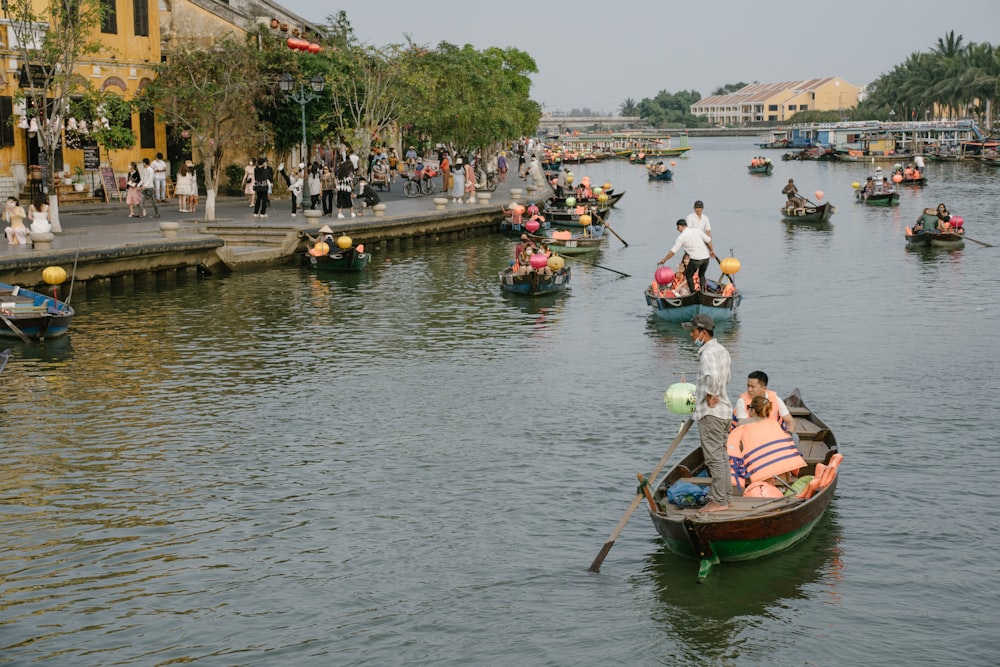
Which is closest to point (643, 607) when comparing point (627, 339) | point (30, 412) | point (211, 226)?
point (30, 412)

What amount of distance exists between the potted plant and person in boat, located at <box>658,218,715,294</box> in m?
23.4

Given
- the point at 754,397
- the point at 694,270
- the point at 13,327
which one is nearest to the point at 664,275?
the point at 694,270

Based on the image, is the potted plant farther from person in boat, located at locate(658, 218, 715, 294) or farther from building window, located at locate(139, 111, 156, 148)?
person in boat, located at locate(658, 218, 715, 294)

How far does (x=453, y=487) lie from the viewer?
55.1 ft

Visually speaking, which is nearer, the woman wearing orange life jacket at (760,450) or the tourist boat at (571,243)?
the woman wearing orange life jacket at (760,450)

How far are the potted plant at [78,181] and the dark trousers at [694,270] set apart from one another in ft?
76.8

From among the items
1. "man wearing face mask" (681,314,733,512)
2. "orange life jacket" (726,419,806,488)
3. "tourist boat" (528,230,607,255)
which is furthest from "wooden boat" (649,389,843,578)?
"tourist boat" (528,230,607,255)

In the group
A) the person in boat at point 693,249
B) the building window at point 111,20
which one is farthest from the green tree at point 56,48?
the person in boat at point 693,249

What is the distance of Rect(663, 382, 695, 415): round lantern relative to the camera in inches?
564

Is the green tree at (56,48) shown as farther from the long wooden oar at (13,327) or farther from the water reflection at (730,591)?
the water reflection at (730,591)

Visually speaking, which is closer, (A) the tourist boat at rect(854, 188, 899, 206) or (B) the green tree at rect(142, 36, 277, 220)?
(B) the green tree at rect(142, 36, 277, 220)

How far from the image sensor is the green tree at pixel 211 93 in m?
39.7

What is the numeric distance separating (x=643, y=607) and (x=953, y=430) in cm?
866

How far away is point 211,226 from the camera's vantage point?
38.4m
